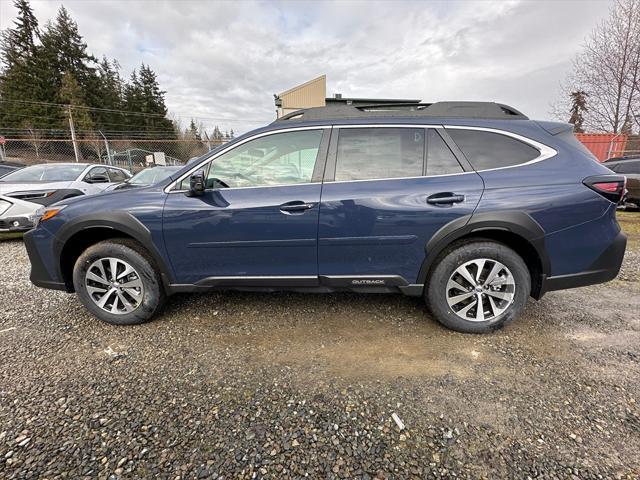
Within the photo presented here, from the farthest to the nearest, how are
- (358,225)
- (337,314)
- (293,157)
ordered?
1. (337,314)
2. (293,157)
3. (358,225)

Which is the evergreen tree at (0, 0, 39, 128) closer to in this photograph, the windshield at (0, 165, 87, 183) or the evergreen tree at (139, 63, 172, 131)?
the evergreen tree at (139, 63, 172, 131)

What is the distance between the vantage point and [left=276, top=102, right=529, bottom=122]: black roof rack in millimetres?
2592

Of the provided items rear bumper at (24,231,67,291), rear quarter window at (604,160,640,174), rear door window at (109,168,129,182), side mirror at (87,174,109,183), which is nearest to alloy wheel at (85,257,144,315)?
rear bumper at (24,231,67,291)

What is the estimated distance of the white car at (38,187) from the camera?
209 inches

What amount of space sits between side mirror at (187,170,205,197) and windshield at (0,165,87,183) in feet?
17.7

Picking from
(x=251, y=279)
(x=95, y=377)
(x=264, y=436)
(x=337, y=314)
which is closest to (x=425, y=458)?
(x=264, y=436)

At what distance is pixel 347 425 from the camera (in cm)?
174

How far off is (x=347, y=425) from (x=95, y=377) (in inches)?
71.4

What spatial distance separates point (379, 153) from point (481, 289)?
142 cm

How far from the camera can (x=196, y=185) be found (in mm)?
2416

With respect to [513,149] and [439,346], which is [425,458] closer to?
[439,346]

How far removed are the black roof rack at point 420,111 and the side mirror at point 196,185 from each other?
2.83 ft

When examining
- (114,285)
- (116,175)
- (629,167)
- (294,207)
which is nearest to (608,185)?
(294,207)

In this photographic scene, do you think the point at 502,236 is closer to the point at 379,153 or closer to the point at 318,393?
the point at 379,153
